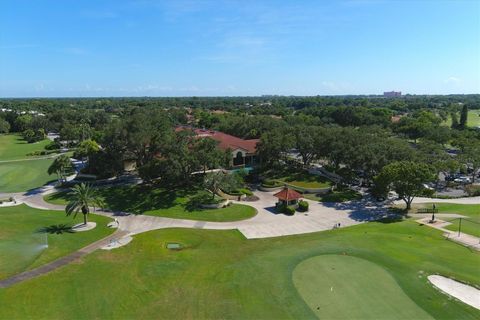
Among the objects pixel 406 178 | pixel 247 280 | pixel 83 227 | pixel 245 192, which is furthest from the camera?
pixel 245 192

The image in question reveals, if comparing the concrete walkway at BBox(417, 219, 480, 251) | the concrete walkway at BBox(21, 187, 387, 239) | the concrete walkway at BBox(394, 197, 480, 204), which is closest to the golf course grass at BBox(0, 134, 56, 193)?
the concrete walkway at BBox(21, 187, 387, 239)

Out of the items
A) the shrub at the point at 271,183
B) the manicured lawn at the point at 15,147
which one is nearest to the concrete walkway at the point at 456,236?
the shrub at the point at 271,183

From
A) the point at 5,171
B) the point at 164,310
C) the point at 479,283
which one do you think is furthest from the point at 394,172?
the point at 5,171

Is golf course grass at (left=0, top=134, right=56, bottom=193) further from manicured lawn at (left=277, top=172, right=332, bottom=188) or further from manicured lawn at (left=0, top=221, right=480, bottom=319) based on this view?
manicured lawn at (left=277, top=172, right=332, bottom=188)

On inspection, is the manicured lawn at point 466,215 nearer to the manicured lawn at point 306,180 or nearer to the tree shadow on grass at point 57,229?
the manicured lawn at point 306,180

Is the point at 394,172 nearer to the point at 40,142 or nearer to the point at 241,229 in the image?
the point at 241,229

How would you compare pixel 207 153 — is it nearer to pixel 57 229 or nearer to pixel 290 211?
pixel 290 211

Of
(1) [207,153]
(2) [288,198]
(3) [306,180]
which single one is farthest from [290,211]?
(3) [306,180]
